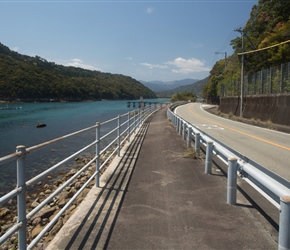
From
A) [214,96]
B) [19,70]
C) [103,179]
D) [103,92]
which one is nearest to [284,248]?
[103,179]

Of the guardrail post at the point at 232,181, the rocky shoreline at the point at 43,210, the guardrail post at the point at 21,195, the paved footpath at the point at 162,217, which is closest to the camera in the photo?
the guardrail post at the point at 21,195

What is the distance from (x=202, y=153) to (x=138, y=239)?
6003 millimetres

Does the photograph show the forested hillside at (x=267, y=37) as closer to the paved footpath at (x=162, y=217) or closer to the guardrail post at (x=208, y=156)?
the guardrail post at (x=208, y=156)

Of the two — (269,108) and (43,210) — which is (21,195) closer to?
(43,210)

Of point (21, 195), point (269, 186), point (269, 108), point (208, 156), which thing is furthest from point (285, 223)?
point (269, 108)

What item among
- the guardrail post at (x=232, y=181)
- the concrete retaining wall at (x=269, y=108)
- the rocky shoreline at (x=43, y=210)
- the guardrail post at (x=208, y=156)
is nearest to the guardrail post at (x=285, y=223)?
the guardrail post at (x=232, y=181)

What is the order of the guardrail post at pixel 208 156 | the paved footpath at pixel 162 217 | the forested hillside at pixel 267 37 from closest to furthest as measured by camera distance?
the paved footpath at pixel 162 217 → the guardrail post at pixel 208 156 → the forested hillside at pixel 267 37

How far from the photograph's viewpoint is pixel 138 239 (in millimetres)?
3543

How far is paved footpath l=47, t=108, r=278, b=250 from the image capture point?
347 centimetres

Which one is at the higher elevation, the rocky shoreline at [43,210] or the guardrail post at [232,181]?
the guardrail post at [232,181]

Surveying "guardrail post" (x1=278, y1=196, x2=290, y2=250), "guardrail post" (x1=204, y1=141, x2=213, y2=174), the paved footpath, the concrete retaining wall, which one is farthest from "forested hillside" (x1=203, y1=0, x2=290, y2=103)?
"guardrail post" (x1=278, y1=196, x2=290, y2=250)

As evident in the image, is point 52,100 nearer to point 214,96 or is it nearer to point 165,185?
point 214,96

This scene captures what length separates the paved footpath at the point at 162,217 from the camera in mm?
3473

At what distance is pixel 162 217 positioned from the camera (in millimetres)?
4191
